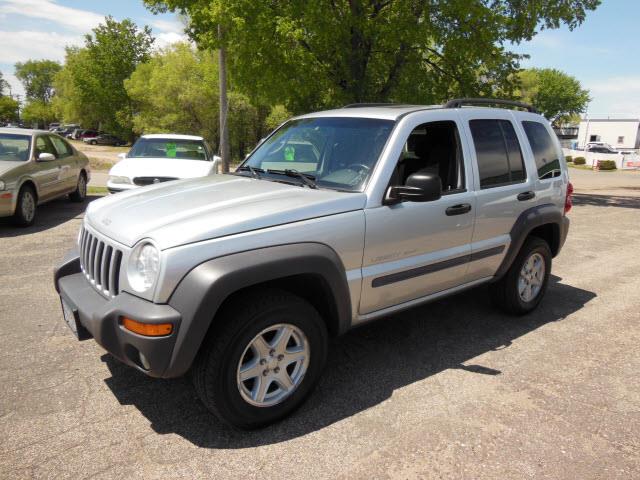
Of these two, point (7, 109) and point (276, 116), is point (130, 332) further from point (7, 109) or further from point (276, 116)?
point (7, 109)

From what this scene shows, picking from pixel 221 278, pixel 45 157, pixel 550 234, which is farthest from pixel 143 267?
pixel 45 157

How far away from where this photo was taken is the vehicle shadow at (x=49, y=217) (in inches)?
314

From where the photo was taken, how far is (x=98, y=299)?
302cm

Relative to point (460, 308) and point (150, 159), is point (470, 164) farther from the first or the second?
point (150, 159)

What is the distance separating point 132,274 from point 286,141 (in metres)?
2.01

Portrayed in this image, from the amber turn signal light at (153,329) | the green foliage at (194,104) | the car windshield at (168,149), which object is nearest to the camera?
the amber turn signal light at (153,329)

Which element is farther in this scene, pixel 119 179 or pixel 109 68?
pixel 109 68

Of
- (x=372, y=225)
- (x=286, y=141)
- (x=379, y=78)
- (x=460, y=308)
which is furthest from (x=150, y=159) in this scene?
(x=379, y=78)

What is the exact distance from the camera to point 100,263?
308 cm

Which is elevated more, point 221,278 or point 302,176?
point 302,176

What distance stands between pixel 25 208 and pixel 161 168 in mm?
2228

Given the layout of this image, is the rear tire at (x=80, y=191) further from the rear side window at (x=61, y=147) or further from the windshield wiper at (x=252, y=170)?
the windshield wiper at (x=252, y=170)

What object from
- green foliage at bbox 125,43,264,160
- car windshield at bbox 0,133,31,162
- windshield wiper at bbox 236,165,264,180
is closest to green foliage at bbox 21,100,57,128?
green foliage at bbox 125,43,264,160

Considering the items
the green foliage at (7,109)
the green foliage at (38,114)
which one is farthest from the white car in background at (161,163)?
the green foliage at (38,114)
